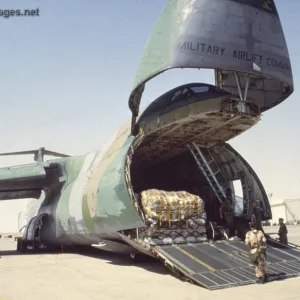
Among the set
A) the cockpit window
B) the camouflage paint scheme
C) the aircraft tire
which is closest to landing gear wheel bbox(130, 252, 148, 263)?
the camouflage paint scheme

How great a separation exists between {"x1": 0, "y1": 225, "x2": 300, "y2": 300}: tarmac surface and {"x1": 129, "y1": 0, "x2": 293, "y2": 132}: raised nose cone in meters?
4.53

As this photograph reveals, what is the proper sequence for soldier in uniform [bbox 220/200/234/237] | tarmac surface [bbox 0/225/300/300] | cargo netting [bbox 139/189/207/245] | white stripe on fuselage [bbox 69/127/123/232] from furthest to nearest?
white stripe on fuselage [bbox 69/127/123/232] → soldier in uniform [bbox 220/200/234/237] → cargo netting [bbox 139/189/207/245] → tarmac surface [bbox 0/225/300/300]

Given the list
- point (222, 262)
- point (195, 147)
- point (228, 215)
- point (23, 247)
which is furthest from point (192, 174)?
point (23, 247)

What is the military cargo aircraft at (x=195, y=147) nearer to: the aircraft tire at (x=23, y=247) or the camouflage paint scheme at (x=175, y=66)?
the camouflage paint scheme at (x=175, y=66)

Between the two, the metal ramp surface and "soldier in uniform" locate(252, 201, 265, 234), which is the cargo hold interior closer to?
"soldier in uniform" locate(252, 201, 265, 234)

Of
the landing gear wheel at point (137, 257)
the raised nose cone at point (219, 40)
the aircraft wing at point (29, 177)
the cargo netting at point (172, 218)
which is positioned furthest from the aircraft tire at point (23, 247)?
the raised nose cone at point (219, 40)

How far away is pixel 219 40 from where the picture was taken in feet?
27.7

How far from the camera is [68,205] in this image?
14.3 metres

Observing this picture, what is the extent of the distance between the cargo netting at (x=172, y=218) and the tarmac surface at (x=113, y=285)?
3.12ft

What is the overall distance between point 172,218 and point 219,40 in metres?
5.03

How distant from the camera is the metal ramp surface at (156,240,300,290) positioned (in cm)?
806

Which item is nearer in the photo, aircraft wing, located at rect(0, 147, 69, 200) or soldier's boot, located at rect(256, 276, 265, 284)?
soldier's boot, located at rect(256, 276, 265, 284)

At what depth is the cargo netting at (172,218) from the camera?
10266mm

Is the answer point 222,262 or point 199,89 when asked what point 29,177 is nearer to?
point 199,89
